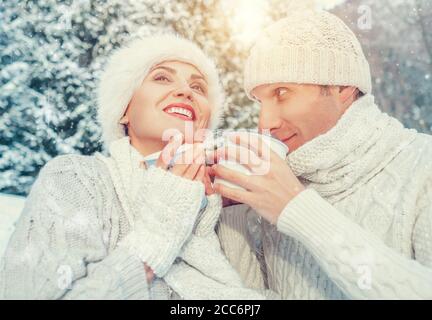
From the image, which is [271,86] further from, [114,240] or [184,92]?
[114,240]

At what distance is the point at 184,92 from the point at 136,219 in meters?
0.33

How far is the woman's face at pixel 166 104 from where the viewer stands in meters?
0.99

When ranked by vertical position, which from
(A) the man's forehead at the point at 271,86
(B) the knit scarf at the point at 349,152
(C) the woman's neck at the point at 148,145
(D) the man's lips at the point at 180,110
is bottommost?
(B) the knit scarf at the point at 349,152

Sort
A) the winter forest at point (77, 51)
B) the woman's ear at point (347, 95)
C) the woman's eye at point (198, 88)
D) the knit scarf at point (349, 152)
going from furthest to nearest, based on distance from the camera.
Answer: the winter forest at point (77, 51) → the woman's eye at point (198, 88) → the woman's ear at point (347, 95) → the knit scarf at point (349, 152)

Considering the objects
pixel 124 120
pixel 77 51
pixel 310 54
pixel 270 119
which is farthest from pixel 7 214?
pixel 310 54

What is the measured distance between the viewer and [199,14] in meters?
1.29

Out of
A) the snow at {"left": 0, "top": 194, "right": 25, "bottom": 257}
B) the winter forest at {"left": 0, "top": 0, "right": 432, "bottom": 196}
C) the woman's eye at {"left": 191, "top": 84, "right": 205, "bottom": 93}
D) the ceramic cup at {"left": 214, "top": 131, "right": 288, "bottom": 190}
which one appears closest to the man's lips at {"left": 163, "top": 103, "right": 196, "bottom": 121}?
the woman's eye at {"left": 191, "top": 84, "right": 205, "bottom": 93}

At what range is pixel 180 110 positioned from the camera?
1004 millimetres

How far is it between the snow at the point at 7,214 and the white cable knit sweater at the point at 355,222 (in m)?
0.56

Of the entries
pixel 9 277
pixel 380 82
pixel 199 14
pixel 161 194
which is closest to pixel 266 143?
pixel 161 194

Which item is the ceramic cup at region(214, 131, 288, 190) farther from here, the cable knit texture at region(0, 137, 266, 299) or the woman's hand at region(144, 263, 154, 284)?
the woman's hand at region(144, 263, 154, 284)

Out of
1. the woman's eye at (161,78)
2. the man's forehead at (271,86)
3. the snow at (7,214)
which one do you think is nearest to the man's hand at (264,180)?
the man's forehead at (271,86)

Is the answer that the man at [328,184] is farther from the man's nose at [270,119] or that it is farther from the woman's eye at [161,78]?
the woman's eye at [161,78]

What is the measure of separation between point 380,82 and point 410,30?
2.83 feet
